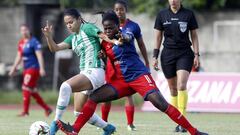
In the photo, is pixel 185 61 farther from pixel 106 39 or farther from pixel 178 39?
pixel 106 39

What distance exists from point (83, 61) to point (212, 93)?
9.80 m

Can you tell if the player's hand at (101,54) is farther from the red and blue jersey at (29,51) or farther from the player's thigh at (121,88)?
the red and blue jersey at (29,51)

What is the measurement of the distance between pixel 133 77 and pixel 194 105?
9.81 meters

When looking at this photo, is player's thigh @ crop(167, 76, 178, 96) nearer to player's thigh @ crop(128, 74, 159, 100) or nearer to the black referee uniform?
the black referee uniform

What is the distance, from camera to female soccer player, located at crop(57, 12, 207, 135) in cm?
1154

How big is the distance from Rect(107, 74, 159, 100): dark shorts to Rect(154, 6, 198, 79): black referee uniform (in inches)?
93.3

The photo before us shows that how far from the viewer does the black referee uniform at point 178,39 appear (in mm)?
14023

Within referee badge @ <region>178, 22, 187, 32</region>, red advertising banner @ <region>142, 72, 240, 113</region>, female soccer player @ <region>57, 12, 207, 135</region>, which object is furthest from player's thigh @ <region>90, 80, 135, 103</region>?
red advertising banner @ <region>142, 72, 240, 113</region>

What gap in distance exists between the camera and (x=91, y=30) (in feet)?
39.2

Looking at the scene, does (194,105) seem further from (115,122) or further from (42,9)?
(42,9)

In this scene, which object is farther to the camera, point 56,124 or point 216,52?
→ point 216,52

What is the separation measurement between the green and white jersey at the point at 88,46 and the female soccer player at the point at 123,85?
18 centimetres

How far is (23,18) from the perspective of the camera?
99.3 feet

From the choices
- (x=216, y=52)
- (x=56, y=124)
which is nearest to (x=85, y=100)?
(x=56, y=124)
